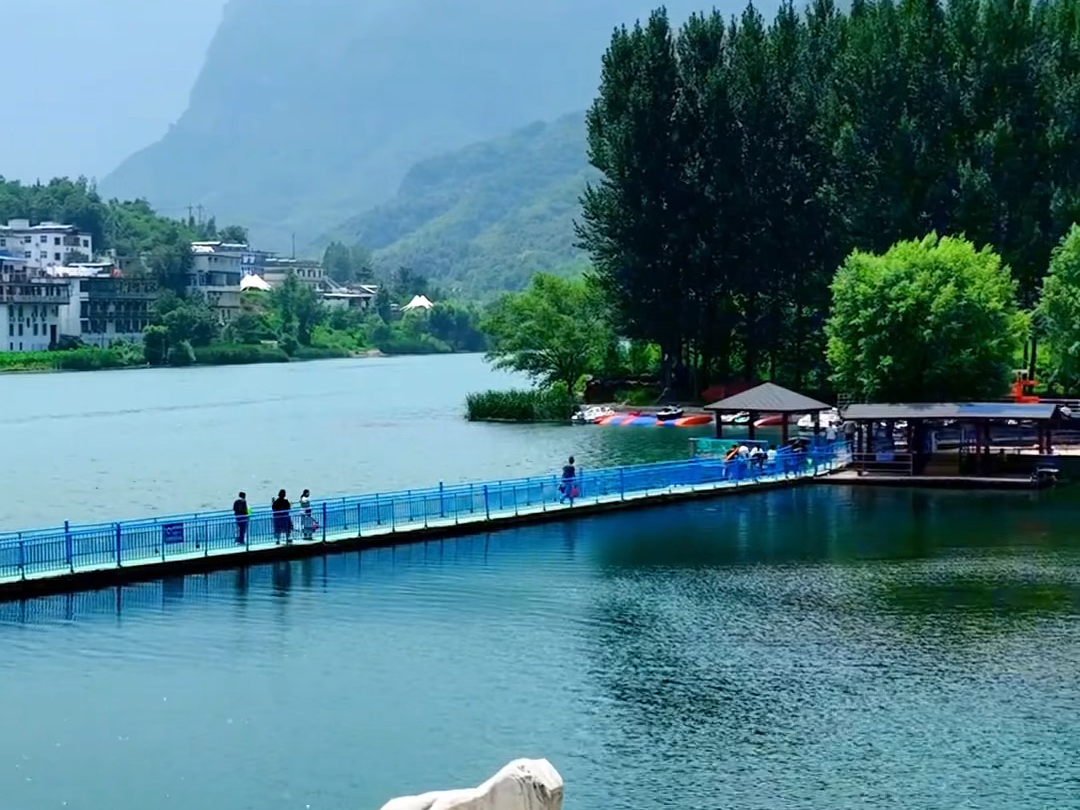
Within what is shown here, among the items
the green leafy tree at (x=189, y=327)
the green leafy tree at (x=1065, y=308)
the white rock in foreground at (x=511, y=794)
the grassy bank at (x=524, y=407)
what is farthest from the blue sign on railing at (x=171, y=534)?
the green leafy tree at (x=189, y=327)

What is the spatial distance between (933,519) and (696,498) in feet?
28.6

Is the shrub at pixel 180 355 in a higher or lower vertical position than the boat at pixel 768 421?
higher

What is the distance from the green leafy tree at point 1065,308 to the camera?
69812 millimetres

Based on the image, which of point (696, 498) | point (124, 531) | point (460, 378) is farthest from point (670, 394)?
point (460, 378)

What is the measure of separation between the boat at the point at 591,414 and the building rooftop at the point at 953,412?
116ft

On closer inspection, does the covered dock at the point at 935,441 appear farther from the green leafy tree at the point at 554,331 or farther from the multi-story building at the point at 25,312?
the multi-story building at the point at 25,312

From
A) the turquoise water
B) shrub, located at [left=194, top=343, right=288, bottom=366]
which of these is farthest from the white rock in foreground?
shrub, located at [left=194, top=343, right=288, bottom=366]

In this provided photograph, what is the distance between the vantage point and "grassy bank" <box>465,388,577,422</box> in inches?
3804

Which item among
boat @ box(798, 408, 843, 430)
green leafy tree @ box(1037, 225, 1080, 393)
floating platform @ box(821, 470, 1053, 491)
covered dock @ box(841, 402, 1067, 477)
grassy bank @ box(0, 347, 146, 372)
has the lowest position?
floating platform @ box(821, 470, 1053, 491)

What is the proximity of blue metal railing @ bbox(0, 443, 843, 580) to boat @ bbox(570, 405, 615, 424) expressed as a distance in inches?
1369

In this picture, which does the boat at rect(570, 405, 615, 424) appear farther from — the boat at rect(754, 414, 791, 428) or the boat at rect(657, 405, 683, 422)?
the boat at rect(754, 414, 791, 428)

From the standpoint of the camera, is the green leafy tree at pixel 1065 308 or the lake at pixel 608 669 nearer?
the lake at pixel 608 669

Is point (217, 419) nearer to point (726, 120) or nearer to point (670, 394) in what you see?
point (670, 394)

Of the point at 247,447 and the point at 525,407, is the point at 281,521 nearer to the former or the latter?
the point at 247,447
